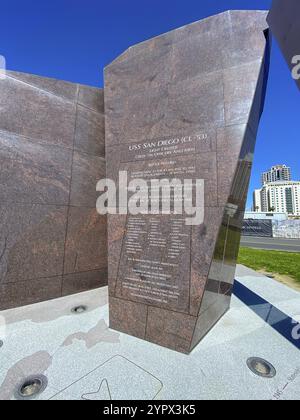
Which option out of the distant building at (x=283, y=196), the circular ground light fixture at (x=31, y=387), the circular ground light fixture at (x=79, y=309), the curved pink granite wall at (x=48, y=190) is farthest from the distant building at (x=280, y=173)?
the circular ground light fixture at (x=31, y=387)

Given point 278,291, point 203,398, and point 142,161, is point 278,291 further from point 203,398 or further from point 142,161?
point 142,161

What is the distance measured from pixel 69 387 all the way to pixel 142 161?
13.6ft

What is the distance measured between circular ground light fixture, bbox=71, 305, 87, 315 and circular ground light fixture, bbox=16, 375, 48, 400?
212 centimetres

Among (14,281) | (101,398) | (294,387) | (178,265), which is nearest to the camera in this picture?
(101,398)

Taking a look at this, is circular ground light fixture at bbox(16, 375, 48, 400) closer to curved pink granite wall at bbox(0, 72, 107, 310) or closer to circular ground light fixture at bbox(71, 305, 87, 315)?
circular ground light fixture at bbox(71, 305, 87, 315)

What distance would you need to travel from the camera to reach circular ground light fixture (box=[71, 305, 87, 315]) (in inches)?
208

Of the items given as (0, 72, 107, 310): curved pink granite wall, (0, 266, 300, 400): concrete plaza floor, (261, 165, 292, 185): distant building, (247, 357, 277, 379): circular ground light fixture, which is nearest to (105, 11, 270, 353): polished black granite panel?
(0, 266, 300, 400): concrete plaza floor

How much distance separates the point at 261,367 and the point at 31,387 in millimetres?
3327

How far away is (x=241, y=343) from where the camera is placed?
407cm

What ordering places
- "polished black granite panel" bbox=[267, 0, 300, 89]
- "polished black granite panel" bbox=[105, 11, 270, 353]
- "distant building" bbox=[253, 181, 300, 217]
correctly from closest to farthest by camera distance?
"polished black granite panel" bbox=[267, 0, 300, 89]
"polished black granite panel" bbox=[105, 11, 270, 353]
"distant building" bbox=[253, 181, 300, 217]

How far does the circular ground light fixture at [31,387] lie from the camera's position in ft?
9.32

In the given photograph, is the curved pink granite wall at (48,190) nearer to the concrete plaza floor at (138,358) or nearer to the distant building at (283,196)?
the concrete plaza floor at (138,358)

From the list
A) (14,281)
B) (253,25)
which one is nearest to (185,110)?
(253,25)

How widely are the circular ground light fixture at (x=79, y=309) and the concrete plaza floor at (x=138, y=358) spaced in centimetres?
13
